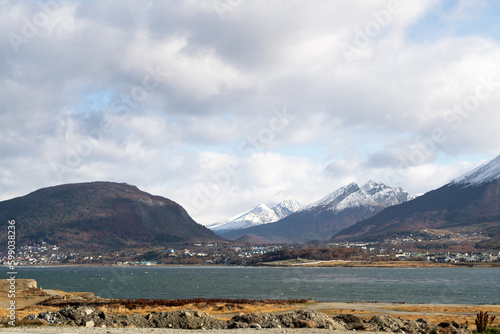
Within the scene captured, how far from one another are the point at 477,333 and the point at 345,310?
2625 cm

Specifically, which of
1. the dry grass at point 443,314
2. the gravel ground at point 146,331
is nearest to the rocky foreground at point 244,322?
the gravel ground at point 146,331

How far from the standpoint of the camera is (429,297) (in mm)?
94438

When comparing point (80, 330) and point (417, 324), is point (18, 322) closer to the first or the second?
point (80, 330)

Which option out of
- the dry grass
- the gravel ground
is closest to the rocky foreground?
the gravel ground

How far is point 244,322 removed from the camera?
41.5m

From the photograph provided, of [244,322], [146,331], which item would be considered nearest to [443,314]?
[244,322]

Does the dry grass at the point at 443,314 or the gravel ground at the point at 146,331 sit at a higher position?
the gravel ground at the point at 146,331

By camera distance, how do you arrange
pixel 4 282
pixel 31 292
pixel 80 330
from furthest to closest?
pixel 4 282, pixel 31 292, pixel 80 330

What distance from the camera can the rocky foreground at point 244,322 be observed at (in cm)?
4053

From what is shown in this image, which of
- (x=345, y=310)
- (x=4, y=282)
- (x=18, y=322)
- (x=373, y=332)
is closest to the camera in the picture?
(x=373, y=332)

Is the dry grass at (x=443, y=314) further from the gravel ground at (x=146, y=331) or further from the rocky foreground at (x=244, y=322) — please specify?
the gravel ground at (x=146, y=331)

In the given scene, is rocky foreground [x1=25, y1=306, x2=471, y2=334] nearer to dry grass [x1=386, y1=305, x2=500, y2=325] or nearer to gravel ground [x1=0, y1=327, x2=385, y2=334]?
gravel ground [x1=0, y1=327, x2=385, y2=334]

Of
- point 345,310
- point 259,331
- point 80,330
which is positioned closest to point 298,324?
point 259,331

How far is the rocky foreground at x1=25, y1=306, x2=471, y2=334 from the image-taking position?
4053 cm
